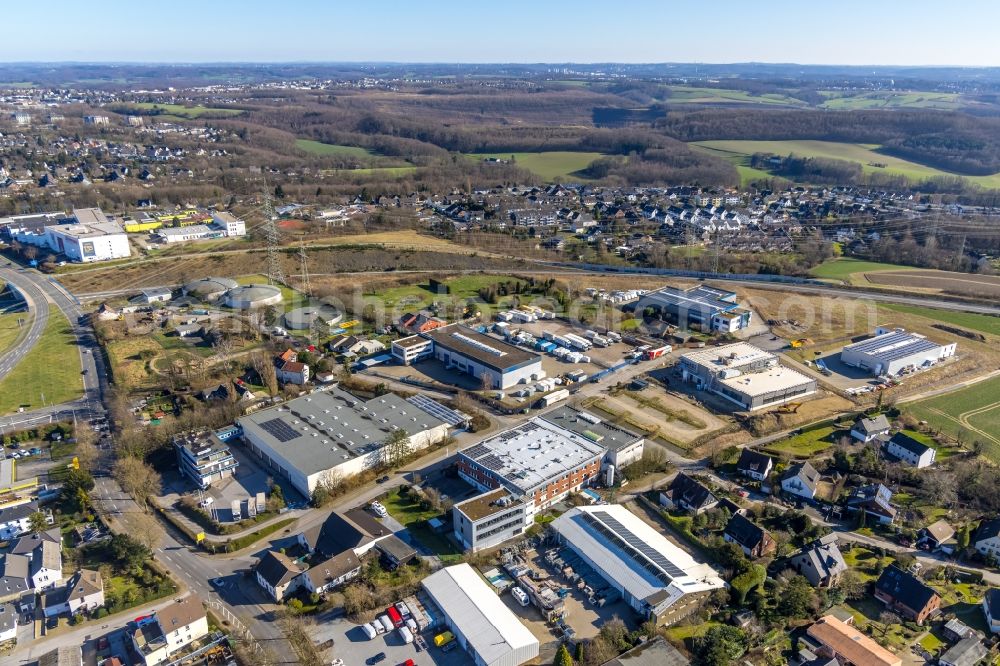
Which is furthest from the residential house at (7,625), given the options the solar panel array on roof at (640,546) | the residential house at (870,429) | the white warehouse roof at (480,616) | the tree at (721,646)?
the residential house at (870,429)

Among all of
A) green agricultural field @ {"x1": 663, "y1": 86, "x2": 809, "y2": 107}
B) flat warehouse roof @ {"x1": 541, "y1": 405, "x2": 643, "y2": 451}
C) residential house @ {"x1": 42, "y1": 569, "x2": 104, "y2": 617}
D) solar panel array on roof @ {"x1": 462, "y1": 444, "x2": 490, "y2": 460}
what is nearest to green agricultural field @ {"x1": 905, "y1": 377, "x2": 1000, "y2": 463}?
flat warehouse roof @ {"x1": 541, "y1": 405, "x2": 643, "y2": 451}

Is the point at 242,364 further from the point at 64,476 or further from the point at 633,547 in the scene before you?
the point at 633,547

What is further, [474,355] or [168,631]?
[474,355]

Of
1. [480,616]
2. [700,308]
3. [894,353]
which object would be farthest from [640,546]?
[700,308]

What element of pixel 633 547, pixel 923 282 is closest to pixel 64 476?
pixel 633 547

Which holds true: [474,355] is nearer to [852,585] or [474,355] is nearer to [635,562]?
[635,562]

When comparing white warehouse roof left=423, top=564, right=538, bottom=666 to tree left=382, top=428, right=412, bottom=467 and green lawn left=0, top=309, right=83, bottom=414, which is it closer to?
tree left=382, top=428, right=412, bottom=467
